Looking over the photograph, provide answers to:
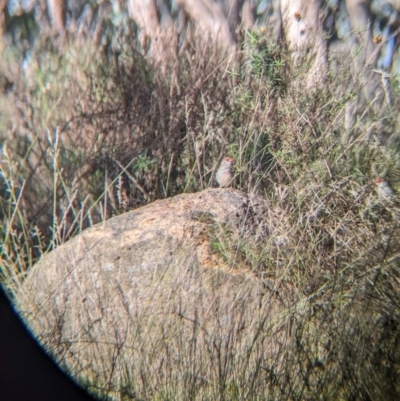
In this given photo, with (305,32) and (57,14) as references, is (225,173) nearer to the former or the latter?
(305,32)

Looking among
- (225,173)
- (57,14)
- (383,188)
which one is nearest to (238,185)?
(225,173)

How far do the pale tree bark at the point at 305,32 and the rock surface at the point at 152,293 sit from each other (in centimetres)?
161

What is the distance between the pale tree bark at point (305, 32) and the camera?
487 cm

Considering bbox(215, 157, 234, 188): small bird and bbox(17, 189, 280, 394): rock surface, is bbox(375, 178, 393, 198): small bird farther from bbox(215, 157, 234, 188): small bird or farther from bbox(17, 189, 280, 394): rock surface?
bbox(215, 157, 234, 188): small bird

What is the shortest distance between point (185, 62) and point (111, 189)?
114 cm

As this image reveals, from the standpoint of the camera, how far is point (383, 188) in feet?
12.6

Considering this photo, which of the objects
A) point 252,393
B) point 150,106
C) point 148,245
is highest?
point 150,106

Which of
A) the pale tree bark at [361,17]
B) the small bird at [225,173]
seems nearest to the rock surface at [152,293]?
the small bird at [225,173]

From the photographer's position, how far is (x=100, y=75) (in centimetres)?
471

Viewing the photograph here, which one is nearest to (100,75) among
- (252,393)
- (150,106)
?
(150,106)

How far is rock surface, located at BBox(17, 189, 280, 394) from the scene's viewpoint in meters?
3.03

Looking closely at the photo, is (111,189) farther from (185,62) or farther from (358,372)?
(358,372)

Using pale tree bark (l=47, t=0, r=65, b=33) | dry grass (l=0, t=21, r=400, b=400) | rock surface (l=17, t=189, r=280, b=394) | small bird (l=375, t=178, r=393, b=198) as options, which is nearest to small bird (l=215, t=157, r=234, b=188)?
dry grass (l=0, t=21, r=400, b=400)

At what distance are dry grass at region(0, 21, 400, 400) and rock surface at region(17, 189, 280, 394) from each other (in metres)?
0.02
